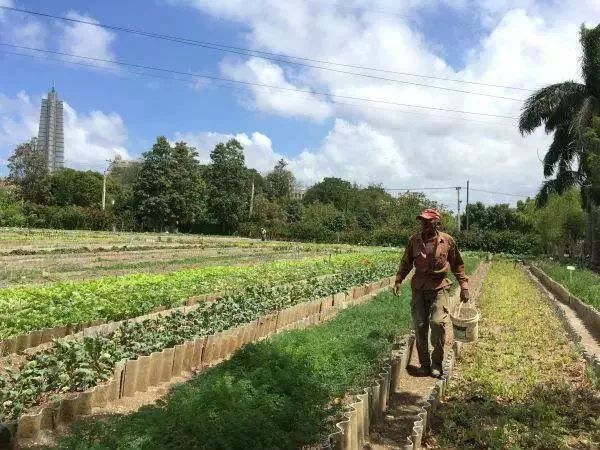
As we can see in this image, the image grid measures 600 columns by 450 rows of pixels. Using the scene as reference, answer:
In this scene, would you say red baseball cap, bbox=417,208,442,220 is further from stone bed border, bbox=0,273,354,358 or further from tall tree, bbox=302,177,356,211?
tall tree, bbox=302,177,356,211

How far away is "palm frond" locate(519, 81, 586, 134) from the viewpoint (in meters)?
30.8

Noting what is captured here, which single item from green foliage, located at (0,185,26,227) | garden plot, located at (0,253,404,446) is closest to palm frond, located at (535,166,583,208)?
garden plot, located at (0,253,404,446)

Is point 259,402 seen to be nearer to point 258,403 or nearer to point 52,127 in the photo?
point 258,403

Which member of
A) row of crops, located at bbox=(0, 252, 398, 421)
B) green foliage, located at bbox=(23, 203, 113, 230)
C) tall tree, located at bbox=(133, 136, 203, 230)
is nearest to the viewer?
row of crops, located at bbox=(0, 252, 398, 421)

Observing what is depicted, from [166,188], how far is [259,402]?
52237 mm

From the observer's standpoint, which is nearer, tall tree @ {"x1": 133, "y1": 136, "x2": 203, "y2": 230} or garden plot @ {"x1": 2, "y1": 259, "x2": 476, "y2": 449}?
garden plot @ {"x1": 2, "y1": 259, "x2": 476, "y2": 449}

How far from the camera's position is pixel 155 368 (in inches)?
243

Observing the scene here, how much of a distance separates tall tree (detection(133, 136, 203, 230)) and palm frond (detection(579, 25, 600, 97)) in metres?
37.6

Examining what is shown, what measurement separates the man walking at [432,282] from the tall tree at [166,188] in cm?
5022

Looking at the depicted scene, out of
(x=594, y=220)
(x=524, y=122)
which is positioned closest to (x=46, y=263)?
(x=524, y=122)

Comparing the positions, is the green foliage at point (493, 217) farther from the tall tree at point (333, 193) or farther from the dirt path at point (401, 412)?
the dirt path at point (401, 412)

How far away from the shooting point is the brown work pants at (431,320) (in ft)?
21.3

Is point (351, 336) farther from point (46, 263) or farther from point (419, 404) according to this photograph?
point (46, 263)

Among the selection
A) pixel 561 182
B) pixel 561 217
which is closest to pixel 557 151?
pixel 561 182
